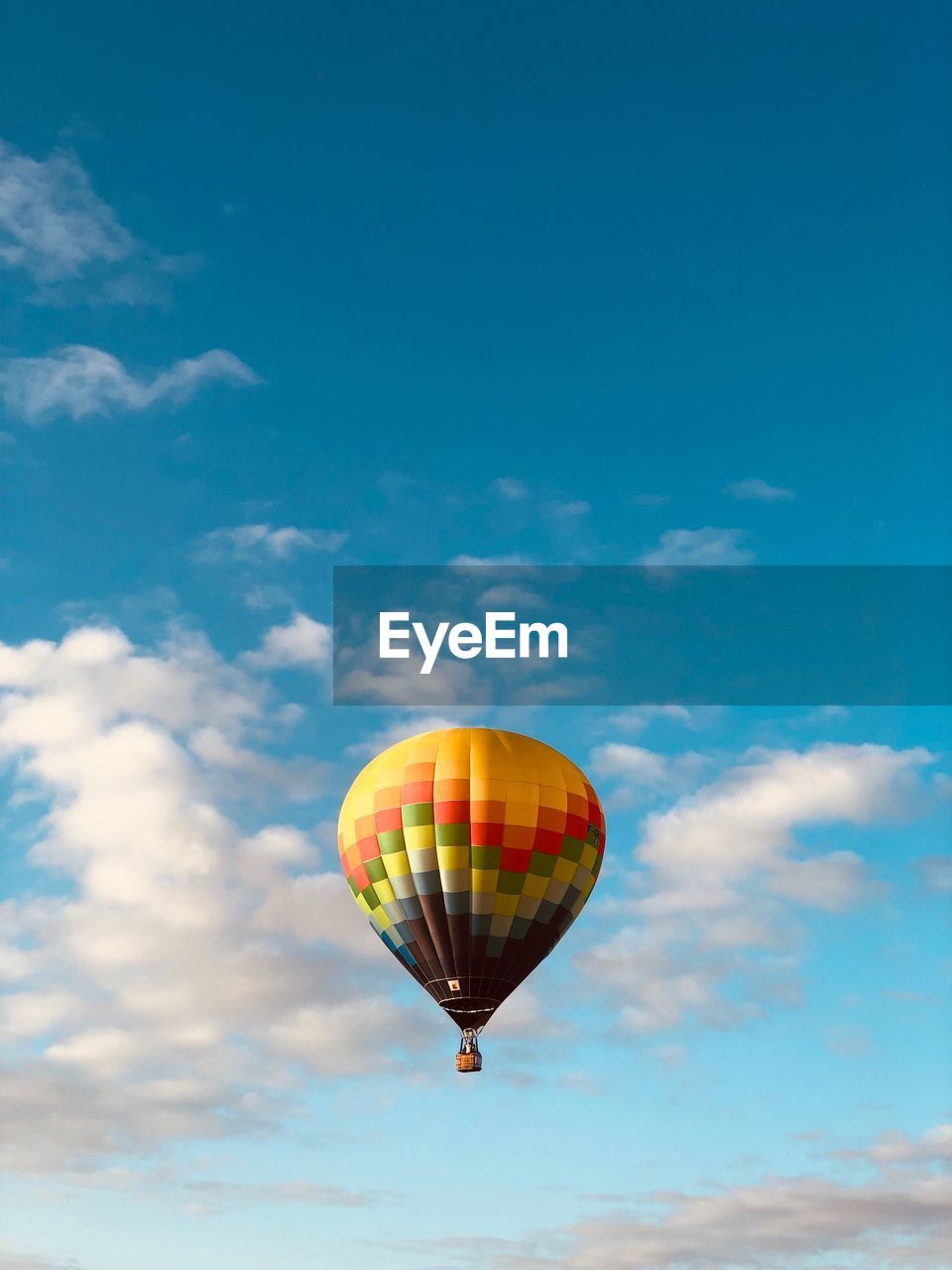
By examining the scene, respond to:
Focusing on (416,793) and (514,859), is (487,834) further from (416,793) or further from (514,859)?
(416,793)

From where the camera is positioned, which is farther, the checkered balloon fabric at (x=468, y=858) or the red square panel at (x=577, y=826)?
the red square panel at (x=577, y=826)

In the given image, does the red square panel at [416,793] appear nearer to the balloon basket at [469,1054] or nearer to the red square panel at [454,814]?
the red square panel at [454,814]

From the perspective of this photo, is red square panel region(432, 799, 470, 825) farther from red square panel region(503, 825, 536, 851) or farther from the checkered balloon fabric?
red square panel region(503, 825, 536, 851)

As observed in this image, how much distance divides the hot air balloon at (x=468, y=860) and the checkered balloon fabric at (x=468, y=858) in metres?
0.04

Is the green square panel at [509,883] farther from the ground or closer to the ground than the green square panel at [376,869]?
closer to the ground

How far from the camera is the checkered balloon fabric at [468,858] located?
55219mm

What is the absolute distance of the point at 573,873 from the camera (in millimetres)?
57281

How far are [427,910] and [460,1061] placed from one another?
595cm

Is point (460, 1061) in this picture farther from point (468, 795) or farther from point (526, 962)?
point (468, 795)

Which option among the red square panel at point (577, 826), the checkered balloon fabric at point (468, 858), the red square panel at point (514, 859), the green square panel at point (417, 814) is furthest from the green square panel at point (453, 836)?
the red square panel at point (577, 826)

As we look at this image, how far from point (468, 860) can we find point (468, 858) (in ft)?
0.24

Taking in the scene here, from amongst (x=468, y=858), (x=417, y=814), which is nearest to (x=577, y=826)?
(x=468, y=858)

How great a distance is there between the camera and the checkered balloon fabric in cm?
5522

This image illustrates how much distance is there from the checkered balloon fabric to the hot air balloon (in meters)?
0.04
